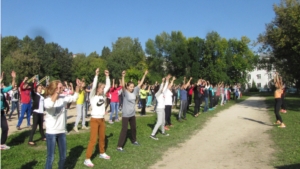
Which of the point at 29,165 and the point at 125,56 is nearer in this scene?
the point at 29,165

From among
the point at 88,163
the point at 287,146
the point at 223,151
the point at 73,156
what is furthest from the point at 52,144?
the point at 287,146

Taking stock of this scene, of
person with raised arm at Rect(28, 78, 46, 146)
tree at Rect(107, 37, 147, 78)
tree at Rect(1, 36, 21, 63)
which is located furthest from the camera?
tree at Rect(107, 37, 147, 78)

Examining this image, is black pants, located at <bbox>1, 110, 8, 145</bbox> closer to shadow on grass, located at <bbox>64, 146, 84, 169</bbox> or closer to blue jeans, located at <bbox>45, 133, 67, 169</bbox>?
shadow on grass, located at <bbox>64, 146, 84, 169</bbox>

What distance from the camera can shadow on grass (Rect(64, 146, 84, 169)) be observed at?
7.10 metres

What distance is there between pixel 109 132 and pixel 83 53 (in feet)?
237

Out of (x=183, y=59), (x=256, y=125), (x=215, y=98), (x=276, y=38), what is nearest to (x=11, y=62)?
(x=183, y=59)

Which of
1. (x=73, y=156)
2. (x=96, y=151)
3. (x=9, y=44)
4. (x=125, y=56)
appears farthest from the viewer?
(x=125, y=56)

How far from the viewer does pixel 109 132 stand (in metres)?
11.2

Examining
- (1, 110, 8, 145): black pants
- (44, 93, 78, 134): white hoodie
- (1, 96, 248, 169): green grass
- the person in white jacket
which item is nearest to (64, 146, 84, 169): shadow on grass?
(1, 96, 248, 169): green grass

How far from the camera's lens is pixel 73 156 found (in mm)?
7898

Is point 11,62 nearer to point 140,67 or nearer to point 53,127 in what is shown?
point 140,67

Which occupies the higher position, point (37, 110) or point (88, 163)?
point (37, 110)

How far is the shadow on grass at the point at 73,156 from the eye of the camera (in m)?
7.10

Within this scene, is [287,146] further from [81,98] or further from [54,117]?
[81,98]
